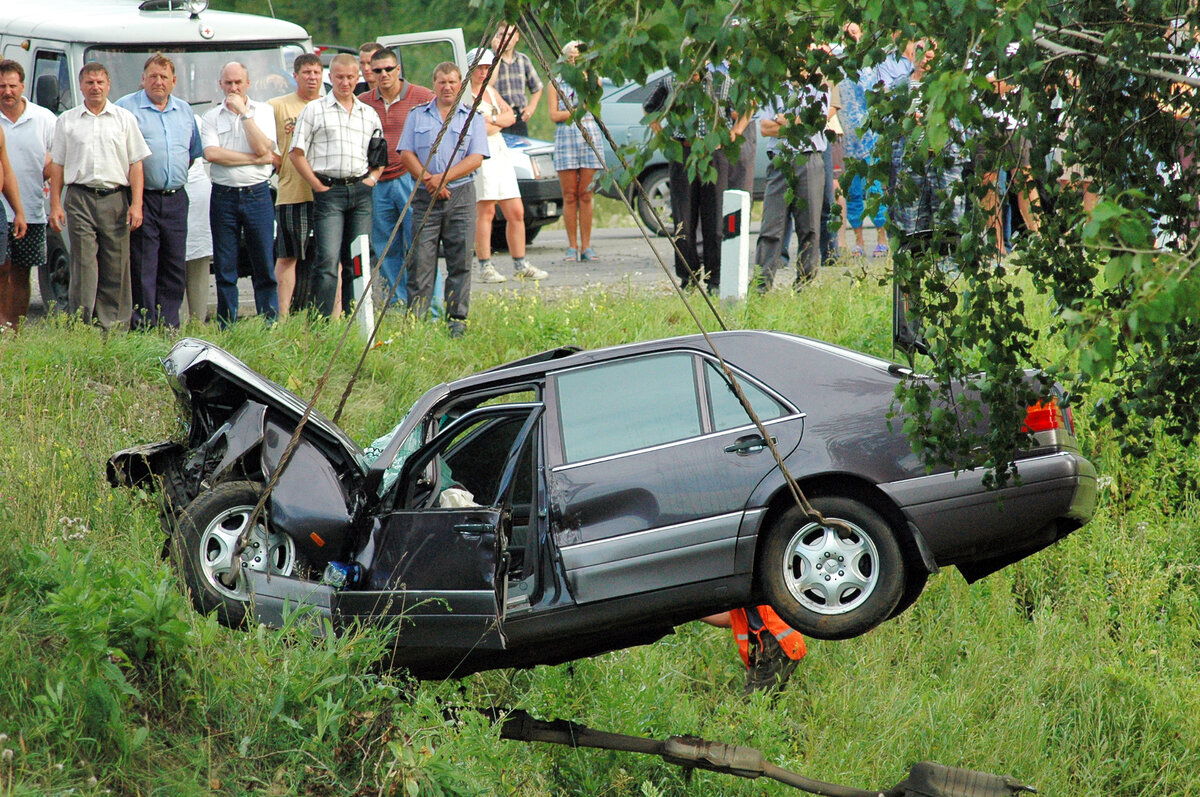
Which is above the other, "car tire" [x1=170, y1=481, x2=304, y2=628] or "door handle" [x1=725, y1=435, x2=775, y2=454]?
"door handle" [x1=725, y1=435, x2=775, y2=454]

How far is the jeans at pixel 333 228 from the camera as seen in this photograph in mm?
10719

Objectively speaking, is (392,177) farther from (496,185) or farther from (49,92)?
(49,92)

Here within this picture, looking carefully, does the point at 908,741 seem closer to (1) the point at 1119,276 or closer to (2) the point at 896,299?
(2) the point at 896,299

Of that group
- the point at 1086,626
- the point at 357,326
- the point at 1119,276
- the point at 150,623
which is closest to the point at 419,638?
the point at 150,623

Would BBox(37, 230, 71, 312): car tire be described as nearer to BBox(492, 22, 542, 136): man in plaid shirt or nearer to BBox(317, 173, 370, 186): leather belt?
BBox(317, 173, 370, 186): leather belt

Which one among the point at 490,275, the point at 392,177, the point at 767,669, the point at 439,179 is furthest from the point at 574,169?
the point at 767,669

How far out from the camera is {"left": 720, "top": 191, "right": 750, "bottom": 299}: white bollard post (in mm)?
11828

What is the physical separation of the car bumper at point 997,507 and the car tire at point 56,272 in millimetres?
7698

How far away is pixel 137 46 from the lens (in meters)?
12.1

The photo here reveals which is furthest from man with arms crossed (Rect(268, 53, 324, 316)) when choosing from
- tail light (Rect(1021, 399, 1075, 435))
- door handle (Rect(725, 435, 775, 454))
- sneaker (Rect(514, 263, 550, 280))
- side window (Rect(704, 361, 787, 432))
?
tail light (Rect(1021, 399, 1075, 435))

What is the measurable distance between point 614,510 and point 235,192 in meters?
5.64

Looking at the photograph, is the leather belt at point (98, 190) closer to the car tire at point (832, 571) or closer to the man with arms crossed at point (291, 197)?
the man with arms crossed at point (291, 197)

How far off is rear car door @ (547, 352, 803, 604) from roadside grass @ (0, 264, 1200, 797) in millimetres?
1162

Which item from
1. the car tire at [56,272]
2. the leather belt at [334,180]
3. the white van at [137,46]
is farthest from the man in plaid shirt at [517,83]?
the car tire at [56,272]
